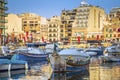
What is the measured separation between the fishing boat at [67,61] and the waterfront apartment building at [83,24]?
315 feet

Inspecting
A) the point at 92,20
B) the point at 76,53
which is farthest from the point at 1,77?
the point at 92,20

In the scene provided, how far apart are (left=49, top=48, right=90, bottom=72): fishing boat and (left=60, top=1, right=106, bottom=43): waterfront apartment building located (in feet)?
315

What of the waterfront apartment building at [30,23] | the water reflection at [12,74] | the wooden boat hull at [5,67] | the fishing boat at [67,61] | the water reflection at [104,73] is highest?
the waterfront apartment building at [30,23]

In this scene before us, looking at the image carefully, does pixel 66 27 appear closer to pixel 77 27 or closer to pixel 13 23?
pixel 77 27

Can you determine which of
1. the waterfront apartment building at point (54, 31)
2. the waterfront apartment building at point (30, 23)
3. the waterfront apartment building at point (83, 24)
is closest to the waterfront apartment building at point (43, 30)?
the waterfront apartment building at point (54, 31)

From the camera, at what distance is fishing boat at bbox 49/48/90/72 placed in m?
38.6

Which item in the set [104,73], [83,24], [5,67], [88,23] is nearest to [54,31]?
[83,24]

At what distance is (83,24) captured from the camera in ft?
485

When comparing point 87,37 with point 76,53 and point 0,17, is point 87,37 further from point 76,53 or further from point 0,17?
point 76,53

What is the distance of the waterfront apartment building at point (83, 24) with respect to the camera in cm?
14250

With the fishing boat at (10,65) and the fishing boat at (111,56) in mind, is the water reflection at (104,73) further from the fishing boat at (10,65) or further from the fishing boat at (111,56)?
the fishing boat at (111,56)

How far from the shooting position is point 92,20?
15025 centimetres

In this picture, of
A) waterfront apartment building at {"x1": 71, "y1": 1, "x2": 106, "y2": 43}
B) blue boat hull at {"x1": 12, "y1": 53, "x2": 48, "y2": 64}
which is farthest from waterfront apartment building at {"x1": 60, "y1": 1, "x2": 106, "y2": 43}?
blue boat hull at {"x1": 12, "y1": 53, "x2": 48, "y2": 64}

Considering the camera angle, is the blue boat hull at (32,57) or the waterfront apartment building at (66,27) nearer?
the blue boat hull at (32,57)
